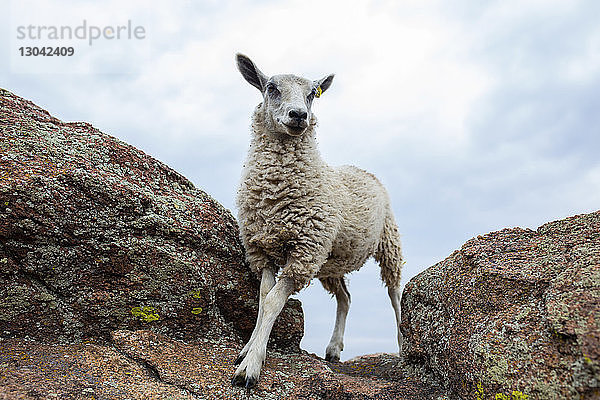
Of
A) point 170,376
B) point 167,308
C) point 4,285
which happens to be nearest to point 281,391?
point 170,376

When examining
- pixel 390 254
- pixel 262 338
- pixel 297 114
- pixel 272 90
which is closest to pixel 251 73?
pixel 272 90

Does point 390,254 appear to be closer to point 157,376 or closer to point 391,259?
point 391,259

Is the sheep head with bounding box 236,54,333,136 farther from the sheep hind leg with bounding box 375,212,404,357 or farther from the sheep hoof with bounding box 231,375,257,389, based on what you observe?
the sheep hoof with bounding box 231,375,257,389

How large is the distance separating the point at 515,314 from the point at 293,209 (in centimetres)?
276

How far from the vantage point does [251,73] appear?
6.82 meters

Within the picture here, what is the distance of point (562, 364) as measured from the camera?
3.44 metres

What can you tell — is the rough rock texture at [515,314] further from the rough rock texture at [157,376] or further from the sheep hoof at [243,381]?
the sheep hoof at [243,381]

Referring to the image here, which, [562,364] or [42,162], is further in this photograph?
[42,162]

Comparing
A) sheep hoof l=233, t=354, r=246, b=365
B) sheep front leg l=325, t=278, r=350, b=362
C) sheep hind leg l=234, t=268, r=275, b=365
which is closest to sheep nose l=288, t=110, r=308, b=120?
sheep hind leg l=234, t=268, r=275, b=365

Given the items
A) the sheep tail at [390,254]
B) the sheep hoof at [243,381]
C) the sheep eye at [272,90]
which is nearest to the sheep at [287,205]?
the sheep eye at [272,90]

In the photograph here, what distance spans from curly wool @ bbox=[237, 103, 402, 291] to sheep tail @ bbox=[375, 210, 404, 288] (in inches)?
53.1

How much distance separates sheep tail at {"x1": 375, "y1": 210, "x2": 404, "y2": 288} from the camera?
27.1 ft

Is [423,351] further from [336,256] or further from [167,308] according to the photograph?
[167,308]

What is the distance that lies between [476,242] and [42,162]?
5.04 meters
